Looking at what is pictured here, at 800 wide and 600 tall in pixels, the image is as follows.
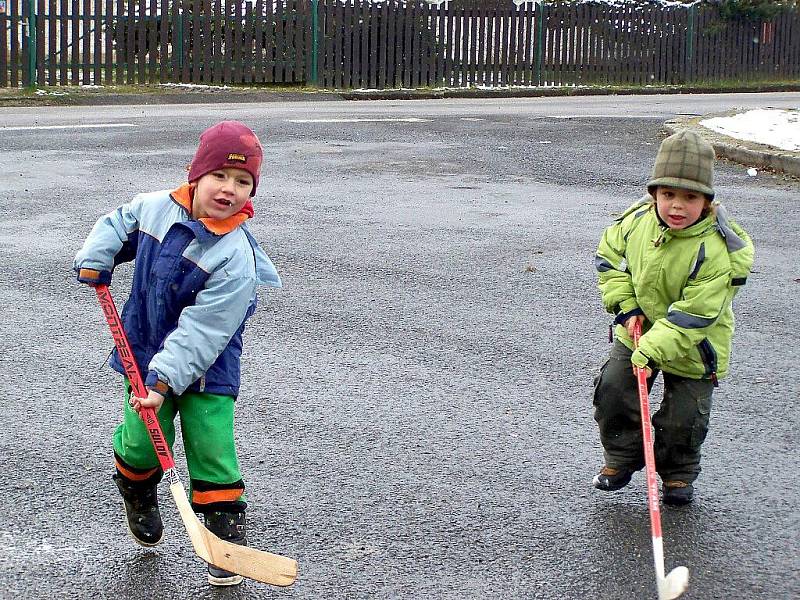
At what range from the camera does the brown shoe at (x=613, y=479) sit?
13.9ft

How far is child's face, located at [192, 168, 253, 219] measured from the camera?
137 inches

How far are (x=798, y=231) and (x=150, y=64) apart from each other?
552 inches

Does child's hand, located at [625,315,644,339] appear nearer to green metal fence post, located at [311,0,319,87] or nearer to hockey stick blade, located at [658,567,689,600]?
hockey stick blade, located at [658,567,689,600]

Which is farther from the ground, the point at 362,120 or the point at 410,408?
the point at 362,120

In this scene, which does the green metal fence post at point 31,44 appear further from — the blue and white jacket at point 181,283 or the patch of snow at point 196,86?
the blue and white jacket at point 181,283

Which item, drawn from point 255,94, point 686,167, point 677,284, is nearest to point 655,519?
point 677,284

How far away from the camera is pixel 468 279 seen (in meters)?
7.26

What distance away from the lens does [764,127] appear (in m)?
14.1

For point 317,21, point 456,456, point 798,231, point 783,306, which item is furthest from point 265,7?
point 456,456

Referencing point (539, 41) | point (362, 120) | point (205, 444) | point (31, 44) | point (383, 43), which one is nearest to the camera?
point (205, 444)

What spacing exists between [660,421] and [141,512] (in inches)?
66.4

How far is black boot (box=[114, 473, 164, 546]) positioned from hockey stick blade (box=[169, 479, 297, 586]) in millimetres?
309

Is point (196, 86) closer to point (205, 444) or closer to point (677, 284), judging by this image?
point (677, 284)

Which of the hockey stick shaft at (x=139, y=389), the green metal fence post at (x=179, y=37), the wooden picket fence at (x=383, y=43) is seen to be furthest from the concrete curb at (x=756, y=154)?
the green metal fence post at (x=179, y=37)
